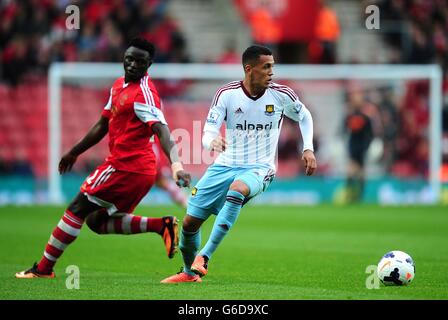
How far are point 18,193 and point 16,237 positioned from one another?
24.9 feet

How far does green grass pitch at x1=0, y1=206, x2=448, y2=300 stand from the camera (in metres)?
8.32

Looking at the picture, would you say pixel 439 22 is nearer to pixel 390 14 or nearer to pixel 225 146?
pixel 390 14

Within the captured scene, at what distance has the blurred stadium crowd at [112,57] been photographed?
22.4 metres

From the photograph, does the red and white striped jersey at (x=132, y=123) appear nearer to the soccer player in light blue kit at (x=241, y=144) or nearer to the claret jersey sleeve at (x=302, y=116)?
the soccer player in light blue kit at (x=241, y=144)

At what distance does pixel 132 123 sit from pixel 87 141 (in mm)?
698

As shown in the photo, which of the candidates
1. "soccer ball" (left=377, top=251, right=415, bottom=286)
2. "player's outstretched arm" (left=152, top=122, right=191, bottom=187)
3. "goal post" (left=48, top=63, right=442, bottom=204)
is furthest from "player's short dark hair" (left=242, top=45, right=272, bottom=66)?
"goal post" (left=48, top=63, right=442, bottom=204)

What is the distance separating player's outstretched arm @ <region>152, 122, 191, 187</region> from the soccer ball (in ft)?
6.70

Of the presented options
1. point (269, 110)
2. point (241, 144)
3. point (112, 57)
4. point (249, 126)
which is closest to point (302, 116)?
point (269, 110)

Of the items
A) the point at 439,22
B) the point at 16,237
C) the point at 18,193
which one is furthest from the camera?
the point at 439,22

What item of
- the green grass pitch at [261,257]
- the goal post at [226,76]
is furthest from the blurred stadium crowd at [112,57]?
the green grass pitch at [261,257]

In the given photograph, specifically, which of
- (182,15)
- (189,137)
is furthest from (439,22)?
(189,137)

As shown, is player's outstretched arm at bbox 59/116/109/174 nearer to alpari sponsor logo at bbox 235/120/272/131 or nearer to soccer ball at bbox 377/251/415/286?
alpari sponsor logo at bbox 235/120/272/131

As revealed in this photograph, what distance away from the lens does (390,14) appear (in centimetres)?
2758

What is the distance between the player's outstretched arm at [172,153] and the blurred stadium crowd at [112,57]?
1363 cm
